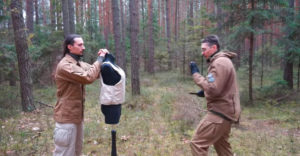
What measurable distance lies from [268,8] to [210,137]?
9.72 m

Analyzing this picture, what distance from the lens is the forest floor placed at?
202 inches

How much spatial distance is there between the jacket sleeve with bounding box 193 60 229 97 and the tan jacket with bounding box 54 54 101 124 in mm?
1583

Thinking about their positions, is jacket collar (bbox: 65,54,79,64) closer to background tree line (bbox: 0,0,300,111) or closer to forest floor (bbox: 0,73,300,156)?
forest floor (bbox: 0,73,300,156)

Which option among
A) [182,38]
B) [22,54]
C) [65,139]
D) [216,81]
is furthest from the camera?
[182,38]

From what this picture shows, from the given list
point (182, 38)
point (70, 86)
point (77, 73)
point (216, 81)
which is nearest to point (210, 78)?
point (216, 81)

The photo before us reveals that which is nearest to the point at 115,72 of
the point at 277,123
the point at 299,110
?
the point at 277,123

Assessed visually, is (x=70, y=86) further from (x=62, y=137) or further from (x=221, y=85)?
(x=221, y=85)

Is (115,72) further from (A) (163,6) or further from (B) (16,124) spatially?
(A) (163,6)

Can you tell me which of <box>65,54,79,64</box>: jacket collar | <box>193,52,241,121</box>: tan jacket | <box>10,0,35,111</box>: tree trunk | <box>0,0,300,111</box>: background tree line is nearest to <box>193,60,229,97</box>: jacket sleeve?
<box>193,52,241,121</box>: tan jacket

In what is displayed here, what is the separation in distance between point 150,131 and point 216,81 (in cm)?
378

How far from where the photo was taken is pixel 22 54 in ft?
26.4

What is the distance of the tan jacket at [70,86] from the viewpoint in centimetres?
320

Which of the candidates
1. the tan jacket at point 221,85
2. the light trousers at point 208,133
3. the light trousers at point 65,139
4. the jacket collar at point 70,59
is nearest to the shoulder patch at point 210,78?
the tan jacket at point 221,85

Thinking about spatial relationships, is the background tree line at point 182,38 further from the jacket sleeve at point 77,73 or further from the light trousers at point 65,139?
the light trousers at point 65,139
